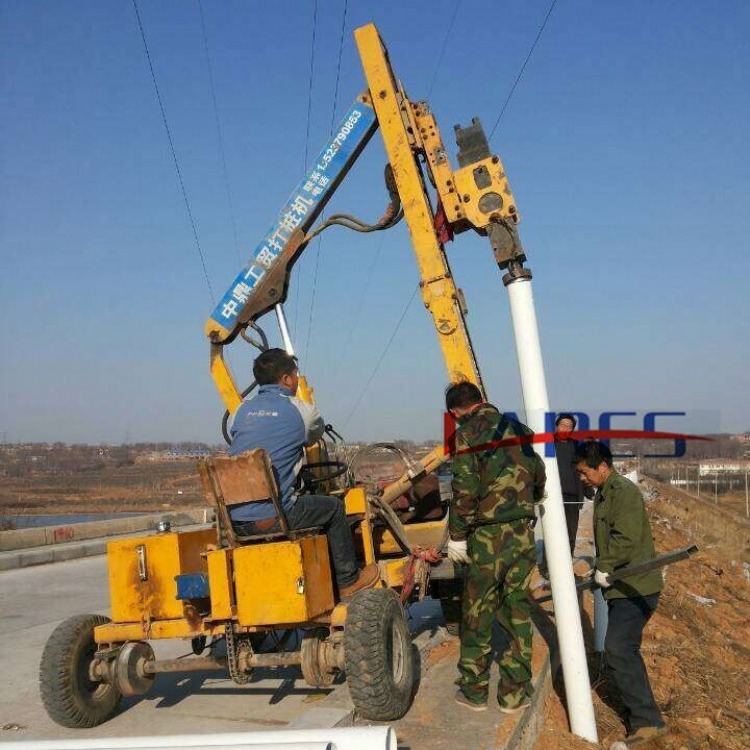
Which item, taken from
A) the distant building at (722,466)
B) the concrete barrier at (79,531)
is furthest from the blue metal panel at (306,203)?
the distant building at (722,466)

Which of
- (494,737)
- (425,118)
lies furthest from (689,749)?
(425,118)

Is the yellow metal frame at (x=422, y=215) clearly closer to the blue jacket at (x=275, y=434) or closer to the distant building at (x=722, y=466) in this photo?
the blue jacket at (x=275, y=434)

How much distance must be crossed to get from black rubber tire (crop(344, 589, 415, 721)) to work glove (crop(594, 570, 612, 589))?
1327mm

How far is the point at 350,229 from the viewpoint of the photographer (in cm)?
735

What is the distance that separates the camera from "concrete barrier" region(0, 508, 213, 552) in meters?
15.9

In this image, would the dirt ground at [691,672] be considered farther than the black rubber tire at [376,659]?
Yes

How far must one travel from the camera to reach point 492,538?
181 inches

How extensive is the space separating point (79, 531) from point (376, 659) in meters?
15.6

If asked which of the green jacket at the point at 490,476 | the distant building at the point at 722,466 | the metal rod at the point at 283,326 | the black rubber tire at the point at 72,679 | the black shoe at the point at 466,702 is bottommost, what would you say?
the distant building at the point at 722,466

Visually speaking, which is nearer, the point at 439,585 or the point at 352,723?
the point at 352,723

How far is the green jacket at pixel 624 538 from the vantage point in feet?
16.1

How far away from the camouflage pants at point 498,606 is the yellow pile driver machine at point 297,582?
38cm

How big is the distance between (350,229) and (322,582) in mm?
3780

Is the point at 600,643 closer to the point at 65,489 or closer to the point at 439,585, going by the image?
the point at 439,585
